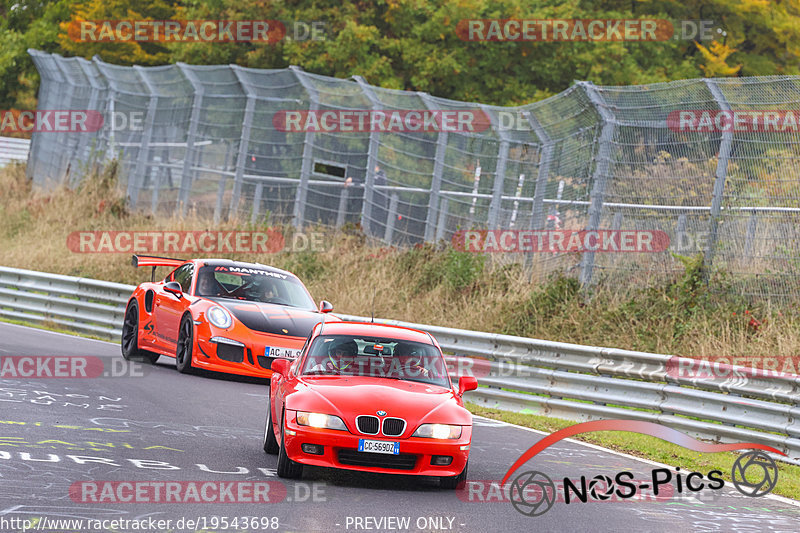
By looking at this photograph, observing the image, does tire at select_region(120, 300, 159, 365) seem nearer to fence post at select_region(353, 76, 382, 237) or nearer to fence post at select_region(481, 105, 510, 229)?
fence post at select_region(481, 105, 510, 229)

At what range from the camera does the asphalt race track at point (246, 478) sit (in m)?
7.09

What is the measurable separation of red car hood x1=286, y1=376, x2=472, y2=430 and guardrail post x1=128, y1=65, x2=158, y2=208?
799 inches

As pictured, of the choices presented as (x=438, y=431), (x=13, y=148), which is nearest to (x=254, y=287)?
(x=438, y=431)

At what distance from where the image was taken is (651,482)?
970 centimetres

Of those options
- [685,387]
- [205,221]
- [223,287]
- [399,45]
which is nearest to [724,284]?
[685,387]

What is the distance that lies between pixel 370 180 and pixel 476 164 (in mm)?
2249

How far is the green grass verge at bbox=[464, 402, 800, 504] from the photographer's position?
10.3 m

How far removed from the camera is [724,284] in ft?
49.3

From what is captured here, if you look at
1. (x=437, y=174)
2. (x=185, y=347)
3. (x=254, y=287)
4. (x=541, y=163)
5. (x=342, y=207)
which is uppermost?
(x=541, y=163)

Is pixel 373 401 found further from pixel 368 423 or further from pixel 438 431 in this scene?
pixel 438 431

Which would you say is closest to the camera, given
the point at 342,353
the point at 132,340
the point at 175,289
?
the point at 342,353

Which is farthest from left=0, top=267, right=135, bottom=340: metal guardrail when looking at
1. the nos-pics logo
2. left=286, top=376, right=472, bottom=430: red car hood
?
left=286, top=376, right=472, bottom=430: red car hood

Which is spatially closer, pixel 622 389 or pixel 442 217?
pixel 622 389

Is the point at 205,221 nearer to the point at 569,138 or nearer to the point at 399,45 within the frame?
the point at 569,138
